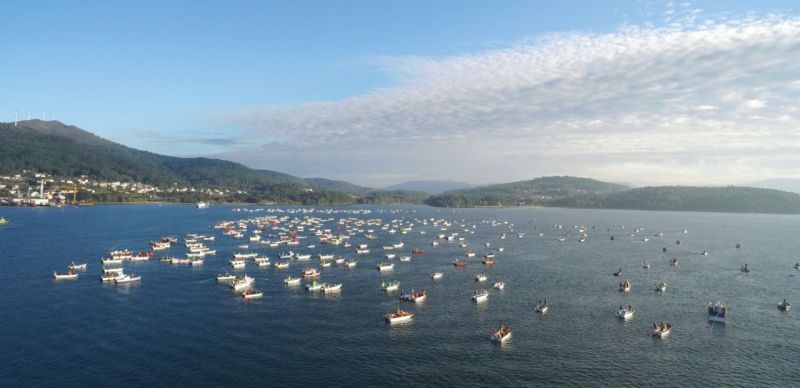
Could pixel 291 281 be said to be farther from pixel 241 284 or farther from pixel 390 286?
pixel 390 286

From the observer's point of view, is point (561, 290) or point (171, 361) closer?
point (171, 361)

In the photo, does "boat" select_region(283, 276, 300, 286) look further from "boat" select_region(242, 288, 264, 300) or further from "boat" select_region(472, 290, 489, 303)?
"boat" select_region(472, 290, 489, 303)

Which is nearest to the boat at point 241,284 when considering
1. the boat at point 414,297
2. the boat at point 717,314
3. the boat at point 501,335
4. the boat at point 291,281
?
the boat at point 291,281

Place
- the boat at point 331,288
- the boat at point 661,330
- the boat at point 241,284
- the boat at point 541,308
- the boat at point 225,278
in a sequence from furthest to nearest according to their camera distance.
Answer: the boat at point 225,278 → the boat at point 241,284 → the boat at point 331,288 → the boat at point 541,308 → the boat at point 661,330

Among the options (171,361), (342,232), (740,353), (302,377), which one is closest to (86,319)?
(171,361)

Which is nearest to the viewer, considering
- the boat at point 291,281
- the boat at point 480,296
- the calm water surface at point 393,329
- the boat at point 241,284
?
the calm water surface at point 393,329

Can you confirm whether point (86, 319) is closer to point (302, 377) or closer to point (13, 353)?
point (13, 353)

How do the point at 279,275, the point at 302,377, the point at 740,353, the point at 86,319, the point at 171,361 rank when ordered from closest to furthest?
the point at 302,377
the point at 171,361
the point at 740,353
the point at 86,319
the point at 279,275

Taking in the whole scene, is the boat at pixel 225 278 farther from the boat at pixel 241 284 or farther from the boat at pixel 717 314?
the boat at pixel 717 314
